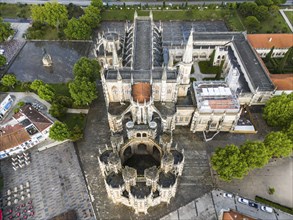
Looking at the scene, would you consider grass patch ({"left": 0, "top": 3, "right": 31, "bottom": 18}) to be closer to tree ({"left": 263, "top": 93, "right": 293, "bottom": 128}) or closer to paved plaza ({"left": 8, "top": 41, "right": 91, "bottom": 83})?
paved plaza ({"left": 8, "top": 41, "right": 91, "bottom": 83})

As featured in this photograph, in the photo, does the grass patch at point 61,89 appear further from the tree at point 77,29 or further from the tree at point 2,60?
the tree at point 77,29

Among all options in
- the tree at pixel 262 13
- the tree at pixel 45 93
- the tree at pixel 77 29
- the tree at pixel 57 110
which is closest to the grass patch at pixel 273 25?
the tree at pixel 262 13

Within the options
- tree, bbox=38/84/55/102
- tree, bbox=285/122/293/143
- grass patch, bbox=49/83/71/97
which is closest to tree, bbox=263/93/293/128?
tree, bbox=285/122/293/143

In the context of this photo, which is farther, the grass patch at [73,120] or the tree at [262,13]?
the tree at [262,13]

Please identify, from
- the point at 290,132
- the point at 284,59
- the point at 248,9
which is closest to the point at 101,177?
the point at 290,132

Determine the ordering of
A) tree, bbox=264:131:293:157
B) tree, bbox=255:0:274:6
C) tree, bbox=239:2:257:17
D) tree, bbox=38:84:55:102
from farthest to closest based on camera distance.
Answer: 1. tree, bbox=255:0:274:6
2. tree, bbox=239:2:257:17
3. tree, bbox=38:84:55:102
4. tree, bbox=264:131:293:157
